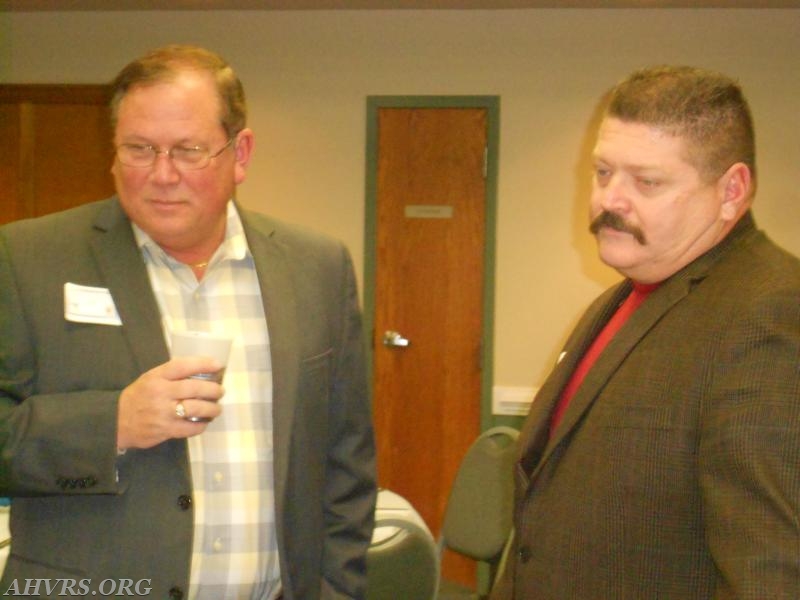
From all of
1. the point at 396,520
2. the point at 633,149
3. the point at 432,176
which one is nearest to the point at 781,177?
the point at 432,176

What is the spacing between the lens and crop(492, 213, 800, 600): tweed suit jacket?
3.49 ft

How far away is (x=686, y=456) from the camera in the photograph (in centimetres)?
121

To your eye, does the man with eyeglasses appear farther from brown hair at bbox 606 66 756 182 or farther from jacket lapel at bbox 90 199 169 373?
brown hair at bbox 606 66 756 182

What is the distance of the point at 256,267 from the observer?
1616 millimetres

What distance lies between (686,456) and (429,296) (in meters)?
3.78

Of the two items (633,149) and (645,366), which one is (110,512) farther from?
(633,149)

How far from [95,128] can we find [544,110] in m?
2.86

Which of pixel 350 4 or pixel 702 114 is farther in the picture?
pixel 350 4

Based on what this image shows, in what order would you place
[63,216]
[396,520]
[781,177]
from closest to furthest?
1. [63,216]
2. [396,520]
3. [781,177]

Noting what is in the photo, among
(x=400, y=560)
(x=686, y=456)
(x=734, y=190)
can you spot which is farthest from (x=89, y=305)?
(x=400, y=560)

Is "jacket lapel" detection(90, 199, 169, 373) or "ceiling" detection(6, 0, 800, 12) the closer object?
"jacket lapel" detection(90, 199, 169, 373)

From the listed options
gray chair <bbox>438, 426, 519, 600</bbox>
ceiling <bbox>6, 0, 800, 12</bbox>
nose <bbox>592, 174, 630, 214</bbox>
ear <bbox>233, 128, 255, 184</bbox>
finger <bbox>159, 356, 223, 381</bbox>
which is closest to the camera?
finger <bbox>159, 356, 223, 381</bbox>

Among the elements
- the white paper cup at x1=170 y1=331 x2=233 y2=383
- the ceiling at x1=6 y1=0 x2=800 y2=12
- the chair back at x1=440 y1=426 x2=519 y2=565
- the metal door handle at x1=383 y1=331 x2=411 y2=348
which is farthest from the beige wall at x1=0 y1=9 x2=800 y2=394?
the white paper cup at x1=170 y1=331 x2=233 y2=383

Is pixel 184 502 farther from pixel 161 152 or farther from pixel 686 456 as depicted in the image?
pixel 686 456
